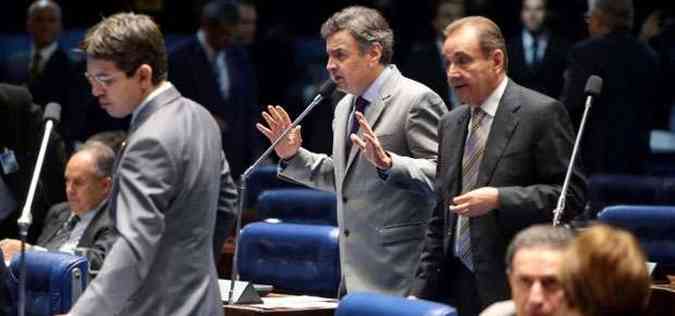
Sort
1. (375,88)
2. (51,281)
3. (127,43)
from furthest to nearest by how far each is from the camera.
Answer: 1. (375,88)
2. (51,281)
3. (127,43)

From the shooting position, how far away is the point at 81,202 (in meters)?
5.99

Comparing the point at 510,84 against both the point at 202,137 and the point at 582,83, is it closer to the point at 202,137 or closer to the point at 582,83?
the point at 202,137

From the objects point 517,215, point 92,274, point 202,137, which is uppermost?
point 202,137

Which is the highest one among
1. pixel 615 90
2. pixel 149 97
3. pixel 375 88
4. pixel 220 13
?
pixel 149 97

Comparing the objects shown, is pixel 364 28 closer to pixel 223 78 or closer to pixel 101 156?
pixel 101 156

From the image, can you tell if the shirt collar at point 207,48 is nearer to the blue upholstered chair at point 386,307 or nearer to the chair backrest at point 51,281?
the chair backrest at point 51,281

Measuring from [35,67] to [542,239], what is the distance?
6.35 meters

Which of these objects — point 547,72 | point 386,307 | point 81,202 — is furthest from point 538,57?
point 386,307

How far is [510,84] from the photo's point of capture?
4.50m

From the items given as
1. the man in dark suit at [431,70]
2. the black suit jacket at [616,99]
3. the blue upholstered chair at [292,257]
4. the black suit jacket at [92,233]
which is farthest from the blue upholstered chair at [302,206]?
the man in dark suit at [431,70]

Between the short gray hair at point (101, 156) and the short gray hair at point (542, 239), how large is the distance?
2.87m

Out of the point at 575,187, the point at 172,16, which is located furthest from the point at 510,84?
the point at 172,16

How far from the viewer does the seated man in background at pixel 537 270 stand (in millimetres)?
3300

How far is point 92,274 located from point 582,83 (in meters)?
3.49
